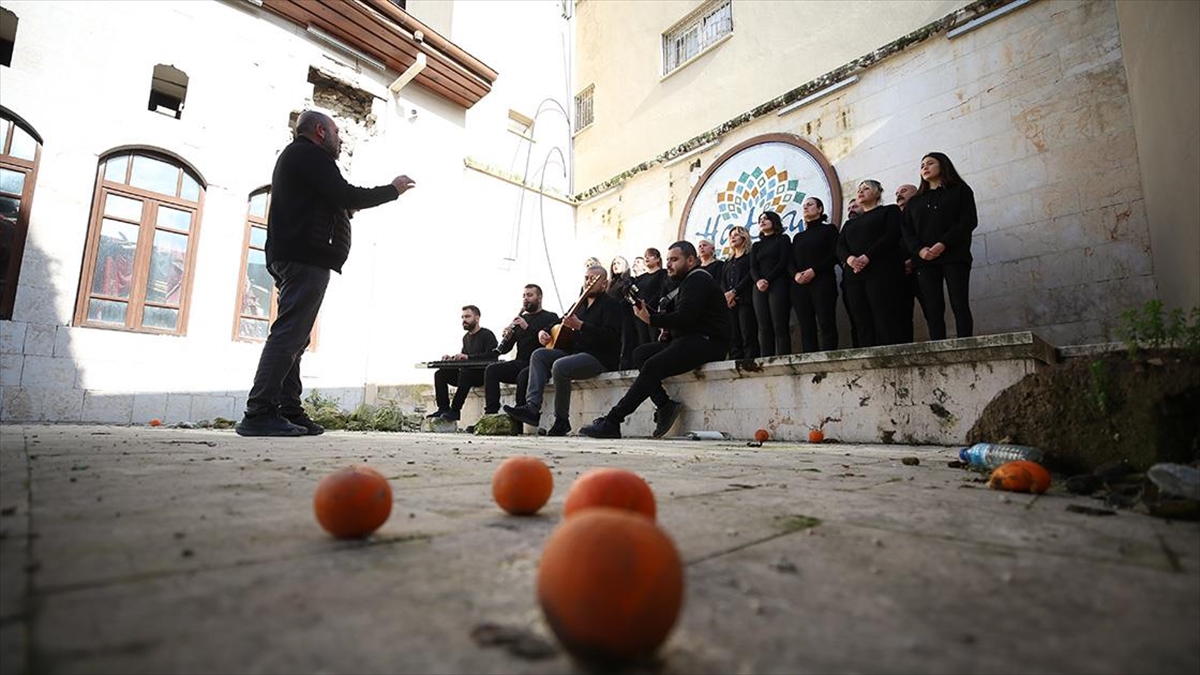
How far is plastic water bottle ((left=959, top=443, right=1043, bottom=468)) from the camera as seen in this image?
8.23ft

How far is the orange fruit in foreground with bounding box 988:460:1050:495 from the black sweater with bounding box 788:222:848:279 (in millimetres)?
4618

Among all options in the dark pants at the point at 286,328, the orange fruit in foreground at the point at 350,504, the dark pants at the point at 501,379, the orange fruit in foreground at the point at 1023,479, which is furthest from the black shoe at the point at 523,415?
the orange fruit in foreground at the point at 350,504

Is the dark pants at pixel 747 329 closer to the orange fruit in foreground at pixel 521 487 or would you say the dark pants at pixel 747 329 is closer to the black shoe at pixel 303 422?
the black shoe at pixel 303 422

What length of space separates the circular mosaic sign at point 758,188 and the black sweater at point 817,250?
1626 millimetres

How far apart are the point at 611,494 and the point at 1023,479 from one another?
172 centimetres

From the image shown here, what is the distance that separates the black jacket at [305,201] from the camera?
410 centimetres

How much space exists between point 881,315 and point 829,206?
3064mm

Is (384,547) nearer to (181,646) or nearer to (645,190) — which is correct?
(181,646)

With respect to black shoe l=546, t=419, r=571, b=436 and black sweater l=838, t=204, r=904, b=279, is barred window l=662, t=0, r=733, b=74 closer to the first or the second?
black sweater l=838, t=204, r=904, b=279

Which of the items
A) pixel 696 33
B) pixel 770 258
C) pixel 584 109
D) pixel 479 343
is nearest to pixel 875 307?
pixel 770 258

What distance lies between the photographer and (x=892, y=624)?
765 millimetres

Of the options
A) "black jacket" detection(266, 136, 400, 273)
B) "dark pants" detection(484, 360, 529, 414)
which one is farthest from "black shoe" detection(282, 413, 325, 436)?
"dark pants" detection(484, 360, 529, 414)

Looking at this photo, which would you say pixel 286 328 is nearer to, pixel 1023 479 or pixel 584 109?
pixel 1023 479

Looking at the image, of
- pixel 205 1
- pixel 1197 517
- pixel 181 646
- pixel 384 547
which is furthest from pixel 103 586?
pixel 205 1
